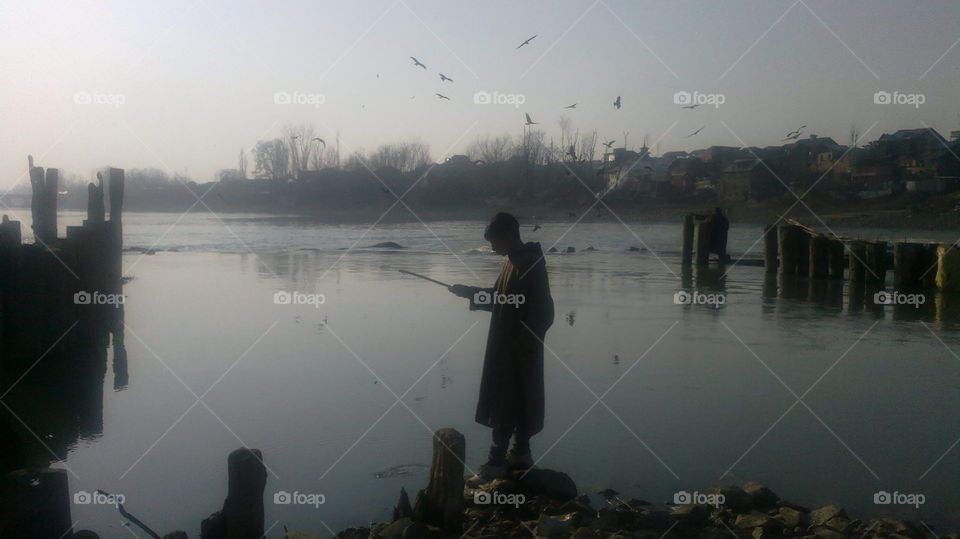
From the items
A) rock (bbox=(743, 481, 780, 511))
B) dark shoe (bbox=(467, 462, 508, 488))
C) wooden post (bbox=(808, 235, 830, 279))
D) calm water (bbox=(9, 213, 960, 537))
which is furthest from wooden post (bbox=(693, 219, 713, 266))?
dark shoe (bbox=(467, 462, 508, 488))

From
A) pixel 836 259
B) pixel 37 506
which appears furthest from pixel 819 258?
pixel 37 506

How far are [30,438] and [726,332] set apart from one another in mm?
10043

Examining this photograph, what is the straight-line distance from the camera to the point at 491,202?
7375 cm

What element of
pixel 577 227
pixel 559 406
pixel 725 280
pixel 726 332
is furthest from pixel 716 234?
pixel 577 227

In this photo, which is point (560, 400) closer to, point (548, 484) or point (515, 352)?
point (515, 352)

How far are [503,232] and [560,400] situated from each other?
318 centimetres

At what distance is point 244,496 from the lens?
5660mm

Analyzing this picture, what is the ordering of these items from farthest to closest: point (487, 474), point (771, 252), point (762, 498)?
point (771, 252)
point (487, 474)
point (762, 498)

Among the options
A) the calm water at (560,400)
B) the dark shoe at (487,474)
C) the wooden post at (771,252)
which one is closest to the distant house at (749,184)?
the wooden post at (771,252)

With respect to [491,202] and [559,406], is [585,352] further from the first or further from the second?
[491,202]

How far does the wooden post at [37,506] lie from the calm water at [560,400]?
20.5 inches

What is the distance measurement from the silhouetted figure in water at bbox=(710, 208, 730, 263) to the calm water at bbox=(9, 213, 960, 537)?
32.4 feet

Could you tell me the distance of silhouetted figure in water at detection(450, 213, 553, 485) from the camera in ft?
22.4

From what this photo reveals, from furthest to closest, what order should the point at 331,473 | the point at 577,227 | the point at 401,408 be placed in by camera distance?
the point at 577,227, the point at 401,408, the point at 331,473
